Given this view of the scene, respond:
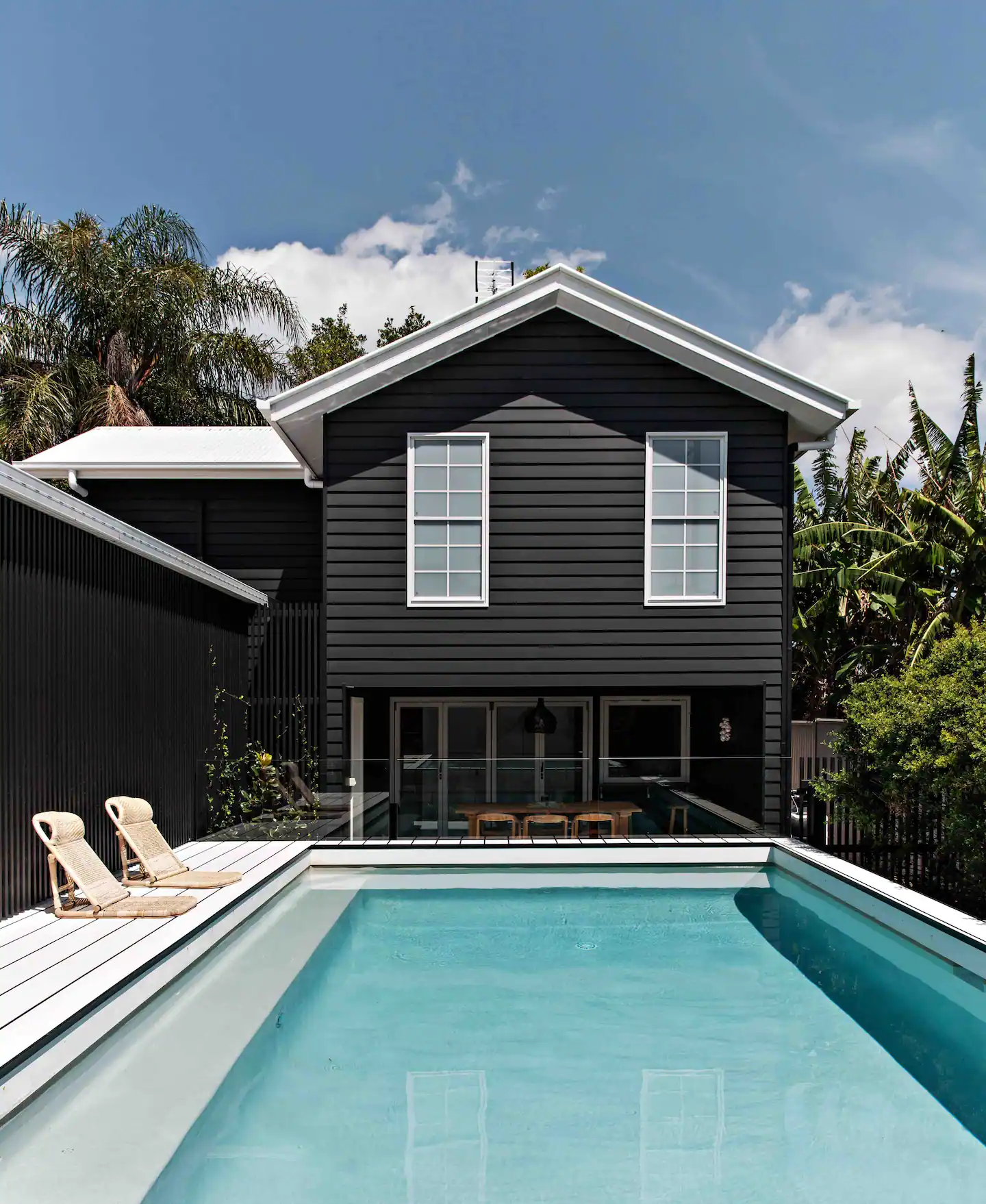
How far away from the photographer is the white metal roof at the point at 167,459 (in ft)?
44.2

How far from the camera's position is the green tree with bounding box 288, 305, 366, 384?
28.8m

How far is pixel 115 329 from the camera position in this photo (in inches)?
987

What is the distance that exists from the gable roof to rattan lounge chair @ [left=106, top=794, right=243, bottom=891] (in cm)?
503

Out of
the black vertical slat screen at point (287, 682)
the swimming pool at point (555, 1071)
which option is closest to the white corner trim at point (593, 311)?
the black vertical slat screen at point (287, 682)

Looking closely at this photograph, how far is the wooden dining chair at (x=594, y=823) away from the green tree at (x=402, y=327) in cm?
2139

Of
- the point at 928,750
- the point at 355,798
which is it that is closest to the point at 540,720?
the point at 355,798

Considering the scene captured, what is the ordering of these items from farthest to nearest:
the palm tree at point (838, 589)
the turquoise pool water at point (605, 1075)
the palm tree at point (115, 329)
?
1. the palm tree at point (115, 329)
2. the palm tree at point (838, 589)
3. the turquoise pool water at point (605, 1075)

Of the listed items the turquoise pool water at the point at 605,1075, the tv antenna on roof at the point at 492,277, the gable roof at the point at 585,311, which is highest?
the tv antenna on roof at the point at 492,277

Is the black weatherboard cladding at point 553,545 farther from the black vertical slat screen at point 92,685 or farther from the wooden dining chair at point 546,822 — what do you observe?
the black vertical slat screen at point 92,685

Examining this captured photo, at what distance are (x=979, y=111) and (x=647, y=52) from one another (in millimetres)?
6525

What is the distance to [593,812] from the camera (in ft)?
37.3

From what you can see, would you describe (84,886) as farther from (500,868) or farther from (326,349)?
(326,349)

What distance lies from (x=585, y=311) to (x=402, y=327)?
19.5 m

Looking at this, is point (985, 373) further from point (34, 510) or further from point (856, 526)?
point (34, 510)
